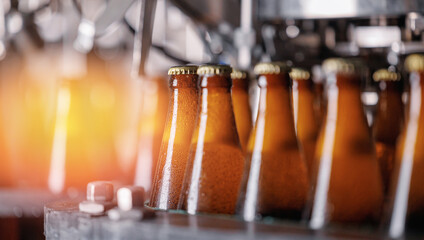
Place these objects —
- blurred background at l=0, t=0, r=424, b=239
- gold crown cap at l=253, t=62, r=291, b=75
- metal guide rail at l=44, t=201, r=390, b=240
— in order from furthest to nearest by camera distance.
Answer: blurred background at l=0, t=0, r=424, b=239 < gold crown cap at l=253, t=62, r=291, b=75 < metal guide rail at l=44, t=201, r=390, b=240

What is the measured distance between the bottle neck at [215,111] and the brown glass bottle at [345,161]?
4.5 inches

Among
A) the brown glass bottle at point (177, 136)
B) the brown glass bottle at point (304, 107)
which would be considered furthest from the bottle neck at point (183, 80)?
the brown glass bottle at point (304, 107)

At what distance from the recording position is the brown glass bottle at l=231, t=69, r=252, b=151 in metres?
0.69

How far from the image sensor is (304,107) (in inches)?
27.4

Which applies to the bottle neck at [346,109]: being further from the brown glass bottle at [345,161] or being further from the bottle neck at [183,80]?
the bottle neck at [183,80]

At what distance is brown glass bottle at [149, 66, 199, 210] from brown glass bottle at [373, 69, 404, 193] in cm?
24

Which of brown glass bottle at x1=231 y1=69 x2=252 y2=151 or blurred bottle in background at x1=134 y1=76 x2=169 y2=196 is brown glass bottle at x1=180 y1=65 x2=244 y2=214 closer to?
brown glass bottle at x1=231 y1=69 x2=252 y2=151

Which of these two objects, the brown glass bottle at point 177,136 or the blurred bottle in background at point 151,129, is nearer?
the brown glass bottle at point 177,136

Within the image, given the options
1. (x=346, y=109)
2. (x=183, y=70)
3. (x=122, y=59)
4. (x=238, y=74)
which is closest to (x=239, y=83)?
(x=238, y=74)

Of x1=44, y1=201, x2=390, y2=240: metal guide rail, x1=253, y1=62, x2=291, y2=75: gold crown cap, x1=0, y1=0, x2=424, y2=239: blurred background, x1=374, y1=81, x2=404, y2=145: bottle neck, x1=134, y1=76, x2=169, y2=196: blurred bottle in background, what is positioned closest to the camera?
x1=44, y1=201, x2=390, y2=240: metal guide rail

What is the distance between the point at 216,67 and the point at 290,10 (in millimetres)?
594

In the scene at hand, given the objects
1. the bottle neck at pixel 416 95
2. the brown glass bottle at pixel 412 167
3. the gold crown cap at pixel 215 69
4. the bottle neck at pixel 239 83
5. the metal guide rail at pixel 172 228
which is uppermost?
the gold crown cap at pixel 215 69

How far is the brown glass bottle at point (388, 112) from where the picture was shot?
64cm

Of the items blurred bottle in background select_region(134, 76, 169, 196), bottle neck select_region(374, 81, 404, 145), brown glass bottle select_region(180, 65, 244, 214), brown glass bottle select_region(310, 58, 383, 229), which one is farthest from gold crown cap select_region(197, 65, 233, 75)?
blurred bottle in background select_region(134, 76, 169, 196)
